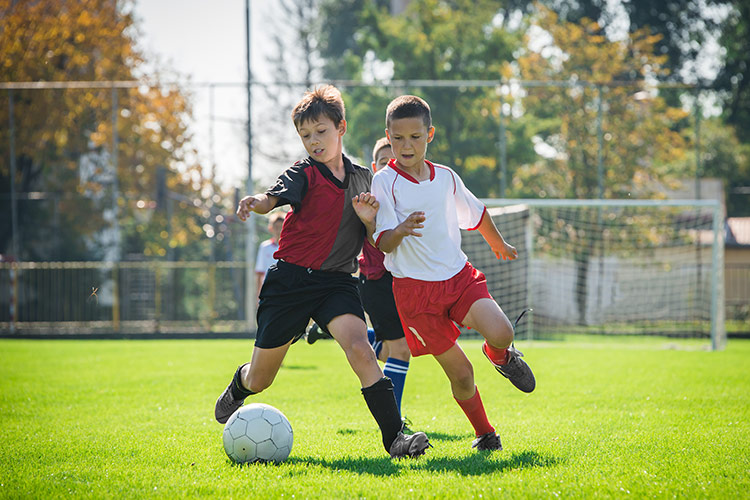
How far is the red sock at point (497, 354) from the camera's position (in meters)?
4.46

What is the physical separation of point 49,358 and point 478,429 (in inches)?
391

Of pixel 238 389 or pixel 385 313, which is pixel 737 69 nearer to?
pixel 385 313

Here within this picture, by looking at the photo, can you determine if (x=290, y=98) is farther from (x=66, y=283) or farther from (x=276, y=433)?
(x=276, y=433)

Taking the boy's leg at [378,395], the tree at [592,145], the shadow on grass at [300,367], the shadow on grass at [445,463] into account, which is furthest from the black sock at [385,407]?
the tree at [592,145]

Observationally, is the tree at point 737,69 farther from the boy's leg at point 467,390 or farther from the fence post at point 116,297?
the boy's leg at point 467,390

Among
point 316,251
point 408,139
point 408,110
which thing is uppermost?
point 408,110

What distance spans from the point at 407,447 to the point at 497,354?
0.77 m

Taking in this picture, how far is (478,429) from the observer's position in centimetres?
456

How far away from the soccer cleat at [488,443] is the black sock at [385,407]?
1.90 ft

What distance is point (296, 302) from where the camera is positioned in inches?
174

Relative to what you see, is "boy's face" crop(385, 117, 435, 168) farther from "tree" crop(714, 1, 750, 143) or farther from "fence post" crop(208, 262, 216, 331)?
"tree" crop(714, 1, 750, 143)

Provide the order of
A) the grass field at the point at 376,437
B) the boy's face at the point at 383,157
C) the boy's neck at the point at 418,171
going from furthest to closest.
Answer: the boy's face at the point at 383,157 → the boy's neck at the point at 418,171 → the grass field at the point at 376,437

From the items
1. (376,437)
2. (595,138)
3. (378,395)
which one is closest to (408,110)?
(378,395)

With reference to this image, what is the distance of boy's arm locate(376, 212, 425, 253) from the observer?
415cm
